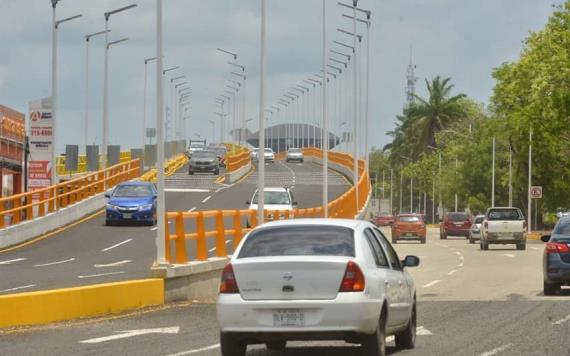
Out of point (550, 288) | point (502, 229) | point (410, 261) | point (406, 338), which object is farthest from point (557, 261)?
point (502, 229)

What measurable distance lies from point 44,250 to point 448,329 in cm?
2664

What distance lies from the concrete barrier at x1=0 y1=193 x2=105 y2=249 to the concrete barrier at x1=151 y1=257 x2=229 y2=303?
19111mm

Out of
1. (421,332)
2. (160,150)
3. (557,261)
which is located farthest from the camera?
(557,261)

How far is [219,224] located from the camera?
29.4 metres

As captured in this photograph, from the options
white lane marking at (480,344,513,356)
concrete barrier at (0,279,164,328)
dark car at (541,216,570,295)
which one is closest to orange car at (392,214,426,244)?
dark car at (541,216,570,295)

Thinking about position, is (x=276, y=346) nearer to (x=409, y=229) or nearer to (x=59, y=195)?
(x=59, y=195)

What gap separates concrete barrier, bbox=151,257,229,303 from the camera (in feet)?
83.5

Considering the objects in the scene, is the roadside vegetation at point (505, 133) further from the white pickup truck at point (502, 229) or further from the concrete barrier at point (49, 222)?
the concrete barrier at point (49, 222)

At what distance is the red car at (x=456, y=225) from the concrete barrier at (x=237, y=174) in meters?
14.0

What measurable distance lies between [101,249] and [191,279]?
19062 millimetres

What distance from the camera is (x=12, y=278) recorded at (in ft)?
107

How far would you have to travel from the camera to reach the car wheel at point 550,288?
28.1 meters

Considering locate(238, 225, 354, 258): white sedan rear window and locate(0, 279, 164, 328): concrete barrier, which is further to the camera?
locate(0, 279, 164, 328): concrete barrier

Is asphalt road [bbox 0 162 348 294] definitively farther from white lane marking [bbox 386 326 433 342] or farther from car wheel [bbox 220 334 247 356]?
car wheel [bbox 220 334 247 356]
